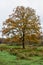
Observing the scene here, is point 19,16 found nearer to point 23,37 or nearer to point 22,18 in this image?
point 22,18

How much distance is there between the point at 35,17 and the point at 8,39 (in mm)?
6449

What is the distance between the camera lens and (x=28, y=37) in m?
48.0

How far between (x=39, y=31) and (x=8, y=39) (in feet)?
19.4

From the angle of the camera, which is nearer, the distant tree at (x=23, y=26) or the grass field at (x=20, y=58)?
the grass field at (x=20, y=58)

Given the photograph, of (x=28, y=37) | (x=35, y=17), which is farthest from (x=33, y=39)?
(x=35, y=17)

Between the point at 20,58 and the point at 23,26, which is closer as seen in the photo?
the point at 20,58

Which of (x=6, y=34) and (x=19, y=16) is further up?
(x=19, y=16)

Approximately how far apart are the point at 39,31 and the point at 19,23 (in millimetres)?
3934

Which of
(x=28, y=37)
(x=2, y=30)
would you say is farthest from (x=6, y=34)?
(x=28, y=37)

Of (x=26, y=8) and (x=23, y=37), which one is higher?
(x=26, y=8)

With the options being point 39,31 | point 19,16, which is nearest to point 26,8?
point 19,16

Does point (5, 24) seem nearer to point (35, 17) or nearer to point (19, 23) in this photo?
point (19, 23)

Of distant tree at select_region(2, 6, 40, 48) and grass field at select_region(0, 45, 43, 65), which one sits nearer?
grass field at select_region(0, 45, 43, 65)

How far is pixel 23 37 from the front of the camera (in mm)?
48062
